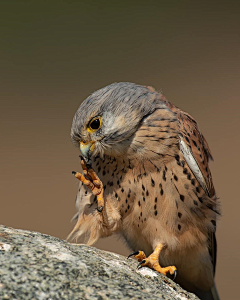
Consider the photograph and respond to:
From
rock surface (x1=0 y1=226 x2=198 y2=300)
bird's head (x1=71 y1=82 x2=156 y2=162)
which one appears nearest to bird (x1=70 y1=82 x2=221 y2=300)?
bird's head (x1=71 y1=82 x2=156 y2=162)

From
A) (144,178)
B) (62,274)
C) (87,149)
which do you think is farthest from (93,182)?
(62,274)

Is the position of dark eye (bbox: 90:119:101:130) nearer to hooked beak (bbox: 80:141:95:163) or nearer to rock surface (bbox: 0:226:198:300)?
hooked beak (bbox: 80:141:95:163)

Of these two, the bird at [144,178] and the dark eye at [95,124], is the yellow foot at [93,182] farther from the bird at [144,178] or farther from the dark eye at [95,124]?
the dark eye at [95,124]

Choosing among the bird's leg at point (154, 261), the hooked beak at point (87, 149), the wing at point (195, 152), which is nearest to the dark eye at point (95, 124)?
the hooked beak at point (87, 149)

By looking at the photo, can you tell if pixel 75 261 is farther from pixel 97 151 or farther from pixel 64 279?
pixel 97 151

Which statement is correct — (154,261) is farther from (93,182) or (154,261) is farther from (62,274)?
(62,274)

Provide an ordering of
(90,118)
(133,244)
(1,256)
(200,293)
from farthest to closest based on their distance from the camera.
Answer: (200,293)
(133,244)
(90,118)
(1,256)

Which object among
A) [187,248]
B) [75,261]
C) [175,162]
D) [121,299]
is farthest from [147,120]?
[121,299]
